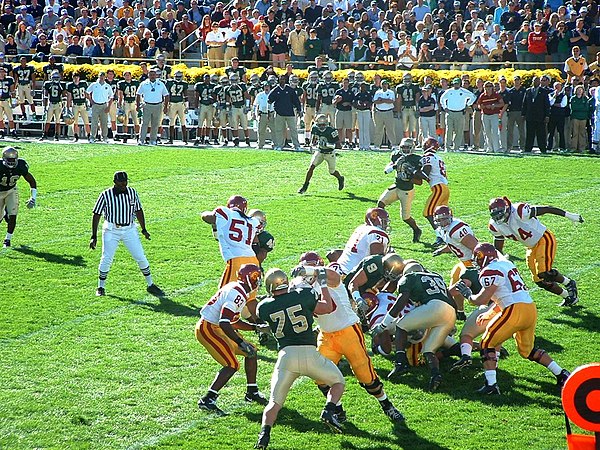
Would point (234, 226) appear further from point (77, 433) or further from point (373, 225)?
point (77, 433)

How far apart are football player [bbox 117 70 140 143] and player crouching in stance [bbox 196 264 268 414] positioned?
Answer: 54.2 feet

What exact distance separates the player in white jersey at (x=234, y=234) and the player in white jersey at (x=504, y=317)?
2.60 meters

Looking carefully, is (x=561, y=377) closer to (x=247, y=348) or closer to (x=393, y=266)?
(x=393, y=266)

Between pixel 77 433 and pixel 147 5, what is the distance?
2383 centimetres

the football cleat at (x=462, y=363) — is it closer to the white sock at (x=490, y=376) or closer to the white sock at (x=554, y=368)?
the white sock at (x=490, y=376)

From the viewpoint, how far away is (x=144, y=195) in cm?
1752

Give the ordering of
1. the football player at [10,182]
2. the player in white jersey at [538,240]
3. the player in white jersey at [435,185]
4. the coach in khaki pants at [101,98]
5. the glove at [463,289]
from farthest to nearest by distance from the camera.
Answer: the coach in khaki pants at [101,98], the football player at [10,182], the player in white jersey at [435,185], the player in white jersey at [538,240], the glove at [463,289]

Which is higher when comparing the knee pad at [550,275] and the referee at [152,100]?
the referee at [152,100]

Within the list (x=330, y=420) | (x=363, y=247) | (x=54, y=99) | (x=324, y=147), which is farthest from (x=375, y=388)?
(x=54, y=99)

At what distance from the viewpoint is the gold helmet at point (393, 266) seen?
932cm

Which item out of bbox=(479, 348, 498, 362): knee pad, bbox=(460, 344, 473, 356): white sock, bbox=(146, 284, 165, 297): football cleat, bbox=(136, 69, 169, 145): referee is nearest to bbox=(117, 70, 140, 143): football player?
bbox=(136, 69, 169, 145): referee

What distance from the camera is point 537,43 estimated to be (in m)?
23.2

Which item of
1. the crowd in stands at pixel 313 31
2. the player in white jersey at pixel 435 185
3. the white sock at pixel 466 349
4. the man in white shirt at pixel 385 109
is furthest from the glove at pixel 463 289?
the crowd in stands at pixel 313 31

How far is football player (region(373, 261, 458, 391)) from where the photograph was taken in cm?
875
